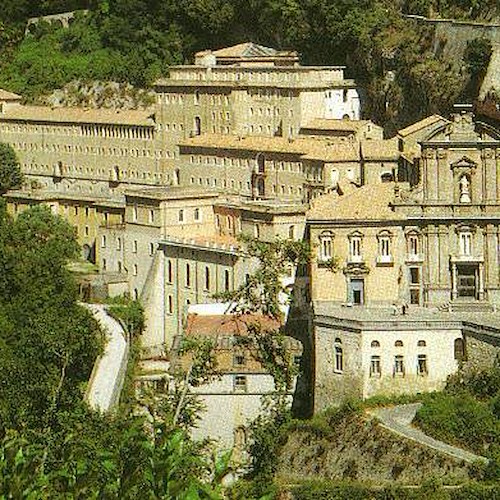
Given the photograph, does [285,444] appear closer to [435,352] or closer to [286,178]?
[435,352]

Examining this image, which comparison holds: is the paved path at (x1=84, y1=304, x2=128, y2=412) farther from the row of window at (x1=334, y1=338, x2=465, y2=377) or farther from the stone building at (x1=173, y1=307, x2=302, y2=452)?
the row of window at (x1=334, y1=338, x2=465, y2=377)

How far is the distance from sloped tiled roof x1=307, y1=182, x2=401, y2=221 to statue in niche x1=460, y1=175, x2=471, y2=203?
1916 millimetres

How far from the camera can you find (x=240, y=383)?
50.5 meters

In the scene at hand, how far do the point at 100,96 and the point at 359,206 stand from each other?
138 feet

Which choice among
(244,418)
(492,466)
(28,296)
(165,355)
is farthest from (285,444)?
(28,296)

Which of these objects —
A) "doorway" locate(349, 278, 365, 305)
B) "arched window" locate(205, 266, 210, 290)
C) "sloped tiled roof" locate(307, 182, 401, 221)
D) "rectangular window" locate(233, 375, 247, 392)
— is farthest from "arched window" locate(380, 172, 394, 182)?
"rectangular window" locate(233, 375, 247, 392)

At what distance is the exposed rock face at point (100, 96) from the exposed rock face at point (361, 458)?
43.7 meters

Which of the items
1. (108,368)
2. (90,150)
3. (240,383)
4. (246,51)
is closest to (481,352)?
(240,383)

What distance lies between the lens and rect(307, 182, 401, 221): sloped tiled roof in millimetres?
52031

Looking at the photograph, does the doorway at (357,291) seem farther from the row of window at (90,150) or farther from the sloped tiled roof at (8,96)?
the sloped tiled roof at (8,96)

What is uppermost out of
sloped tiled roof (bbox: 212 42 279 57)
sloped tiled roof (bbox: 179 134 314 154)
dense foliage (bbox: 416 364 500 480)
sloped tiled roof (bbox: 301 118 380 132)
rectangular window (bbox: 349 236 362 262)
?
sloped tiled roof (bbox: 212 42 279 57)

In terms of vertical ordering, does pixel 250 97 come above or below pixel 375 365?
above

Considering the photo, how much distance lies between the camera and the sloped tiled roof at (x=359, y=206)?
5203 cm

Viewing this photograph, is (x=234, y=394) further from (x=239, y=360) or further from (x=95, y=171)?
(x=95, y=171)
